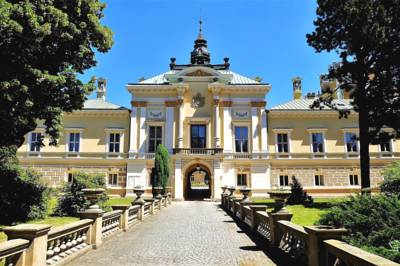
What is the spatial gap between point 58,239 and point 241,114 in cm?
3087

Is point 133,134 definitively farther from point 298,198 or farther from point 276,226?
point 276,226

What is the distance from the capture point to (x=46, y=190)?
51.6 ft

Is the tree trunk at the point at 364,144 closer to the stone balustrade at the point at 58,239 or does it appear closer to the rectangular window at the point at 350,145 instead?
the stone balustrade at the point at 58,239

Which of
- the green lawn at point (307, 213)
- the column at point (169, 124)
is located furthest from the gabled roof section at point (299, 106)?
the green lawn at point (307, 213)

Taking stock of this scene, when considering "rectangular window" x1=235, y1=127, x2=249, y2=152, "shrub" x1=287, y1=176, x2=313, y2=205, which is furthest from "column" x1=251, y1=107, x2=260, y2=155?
"shrub" x1=287, y1=176, x2=313, y2=205

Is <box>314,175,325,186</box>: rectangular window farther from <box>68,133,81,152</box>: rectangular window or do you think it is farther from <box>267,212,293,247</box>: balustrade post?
<box>267,212,293,247</box>: balustrade post

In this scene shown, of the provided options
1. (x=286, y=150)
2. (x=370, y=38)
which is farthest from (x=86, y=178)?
(x=286, y=150)

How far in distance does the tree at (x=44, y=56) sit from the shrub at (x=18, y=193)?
1056 mm

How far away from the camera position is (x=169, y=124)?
121ft

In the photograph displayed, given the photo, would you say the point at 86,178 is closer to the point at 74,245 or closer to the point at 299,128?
the point at 74,245

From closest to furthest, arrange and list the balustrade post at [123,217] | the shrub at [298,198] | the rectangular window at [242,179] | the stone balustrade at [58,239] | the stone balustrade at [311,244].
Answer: the stone balustrade at [311,244]
the stone balustrade at [58,239]
the balustrade post at [123,217]
the shrub at [298,198]
the rectangular window at [242,179]

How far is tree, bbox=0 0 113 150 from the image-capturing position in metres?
12.0

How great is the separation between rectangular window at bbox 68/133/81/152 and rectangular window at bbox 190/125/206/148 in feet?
42.1

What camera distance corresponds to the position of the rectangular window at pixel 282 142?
3769 cm
